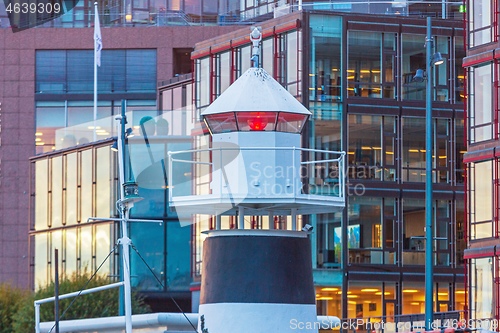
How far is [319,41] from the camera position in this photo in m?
→ 47.6

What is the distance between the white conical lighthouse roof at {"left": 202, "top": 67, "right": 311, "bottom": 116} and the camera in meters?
20.0

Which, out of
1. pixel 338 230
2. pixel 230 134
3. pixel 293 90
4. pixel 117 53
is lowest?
pixel 338 230

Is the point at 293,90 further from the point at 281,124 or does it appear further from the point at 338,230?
the point at 281,124

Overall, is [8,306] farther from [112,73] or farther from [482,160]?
[482,160]

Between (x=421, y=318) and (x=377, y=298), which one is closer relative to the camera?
(x=421, y=318)

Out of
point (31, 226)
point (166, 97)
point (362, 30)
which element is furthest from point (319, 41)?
point (31, 226)

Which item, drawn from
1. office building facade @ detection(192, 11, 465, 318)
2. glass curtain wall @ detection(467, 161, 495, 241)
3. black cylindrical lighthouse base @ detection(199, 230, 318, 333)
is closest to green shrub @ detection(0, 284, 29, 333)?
office building facade @ detection(192, 11, 465, 318)

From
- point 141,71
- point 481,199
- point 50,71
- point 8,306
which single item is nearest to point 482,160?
point 481,199

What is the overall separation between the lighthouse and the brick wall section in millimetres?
50805

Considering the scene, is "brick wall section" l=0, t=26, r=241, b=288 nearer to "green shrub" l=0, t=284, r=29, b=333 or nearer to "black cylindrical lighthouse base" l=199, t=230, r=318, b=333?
"green shrub" l=0, t=284, r=29, b=333

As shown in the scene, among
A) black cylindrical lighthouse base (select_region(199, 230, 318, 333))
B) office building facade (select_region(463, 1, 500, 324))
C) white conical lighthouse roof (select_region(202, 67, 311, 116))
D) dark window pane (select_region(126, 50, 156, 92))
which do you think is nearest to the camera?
white conical lighthouse roof (select_region(202, 67, 311, 116))

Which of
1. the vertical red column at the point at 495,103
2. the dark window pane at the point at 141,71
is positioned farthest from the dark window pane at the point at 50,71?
the vertical red column at the point at 495,103

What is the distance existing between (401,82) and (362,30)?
3.06 meters

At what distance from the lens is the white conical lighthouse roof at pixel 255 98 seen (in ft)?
65.7
